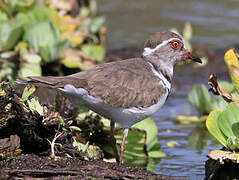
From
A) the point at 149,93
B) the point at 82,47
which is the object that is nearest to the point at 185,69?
the point at 82,47

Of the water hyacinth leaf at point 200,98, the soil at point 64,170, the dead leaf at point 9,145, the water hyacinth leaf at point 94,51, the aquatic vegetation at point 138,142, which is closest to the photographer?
the soil at point 64,170

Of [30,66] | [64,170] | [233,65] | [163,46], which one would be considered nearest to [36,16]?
[30,66]

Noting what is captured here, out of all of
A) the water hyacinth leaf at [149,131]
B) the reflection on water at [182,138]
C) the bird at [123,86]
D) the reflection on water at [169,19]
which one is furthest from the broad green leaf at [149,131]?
the reflection on water at [169,19]

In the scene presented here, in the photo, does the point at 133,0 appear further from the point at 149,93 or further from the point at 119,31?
the point at 149,93

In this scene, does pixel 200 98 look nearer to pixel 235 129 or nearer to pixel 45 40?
pixel 45 40

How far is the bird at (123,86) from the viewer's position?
5.00 metres

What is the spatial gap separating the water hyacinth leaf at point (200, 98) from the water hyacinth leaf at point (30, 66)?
2128 millimetres

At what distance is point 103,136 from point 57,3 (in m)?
3.90

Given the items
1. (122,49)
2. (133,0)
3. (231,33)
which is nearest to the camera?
(122,49)

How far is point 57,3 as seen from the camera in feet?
30.8

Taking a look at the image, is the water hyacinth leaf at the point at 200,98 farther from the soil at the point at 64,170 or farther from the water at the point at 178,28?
the soil at the point at 64,170

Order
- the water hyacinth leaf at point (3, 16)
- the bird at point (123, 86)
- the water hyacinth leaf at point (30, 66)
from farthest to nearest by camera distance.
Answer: the water hyacinth leaf at point (3, 16) < the water hyacinth leaf at point (30, 66) < the bird at point (123, 86)

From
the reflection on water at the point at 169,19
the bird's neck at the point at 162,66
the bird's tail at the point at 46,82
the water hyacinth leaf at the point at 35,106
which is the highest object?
the reflection on water at the point at 169,19

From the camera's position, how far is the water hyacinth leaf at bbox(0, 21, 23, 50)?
7.75 metres
